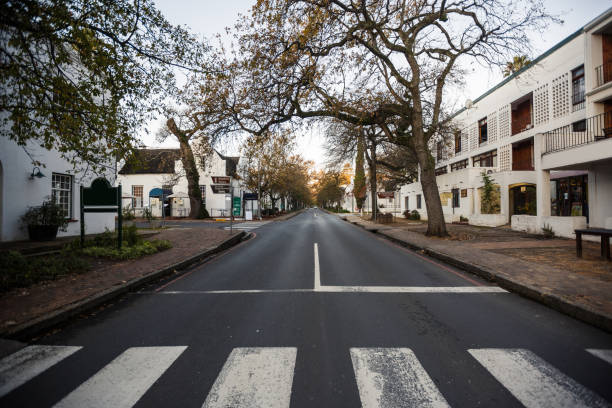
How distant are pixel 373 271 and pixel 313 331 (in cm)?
400

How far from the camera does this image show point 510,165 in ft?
78.9

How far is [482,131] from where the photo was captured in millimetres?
28156

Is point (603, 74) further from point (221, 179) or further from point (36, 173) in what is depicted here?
point (36, 173)

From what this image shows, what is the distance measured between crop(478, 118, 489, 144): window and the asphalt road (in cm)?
2664

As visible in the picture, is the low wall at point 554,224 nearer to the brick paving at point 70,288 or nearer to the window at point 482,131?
the window at point 482,131

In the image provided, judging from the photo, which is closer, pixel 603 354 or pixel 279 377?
pixel 279 377

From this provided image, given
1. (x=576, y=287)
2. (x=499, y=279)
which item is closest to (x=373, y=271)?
(x=499, y=279)

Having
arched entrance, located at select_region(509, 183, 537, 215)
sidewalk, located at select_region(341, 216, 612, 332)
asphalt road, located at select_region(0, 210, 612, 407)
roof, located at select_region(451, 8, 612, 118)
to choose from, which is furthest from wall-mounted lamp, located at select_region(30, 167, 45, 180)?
arched entrance, located at select_region(509, 183, 537, 215)

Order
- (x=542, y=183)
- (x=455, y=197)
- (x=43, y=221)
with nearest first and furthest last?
(x=43, y=221)
(x=542, y=183)
(x=455, y=197)

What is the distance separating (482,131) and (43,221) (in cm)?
3187

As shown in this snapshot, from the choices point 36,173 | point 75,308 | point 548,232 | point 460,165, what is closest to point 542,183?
point 548,232

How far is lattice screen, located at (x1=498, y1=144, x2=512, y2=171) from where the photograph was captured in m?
24.0

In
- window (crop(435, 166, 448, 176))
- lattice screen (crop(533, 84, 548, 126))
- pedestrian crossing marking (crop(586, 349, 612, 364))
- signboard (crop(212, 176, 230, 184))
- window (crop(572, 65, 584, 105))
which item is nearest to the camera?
pedestrian crossing marking (crop(586, 349, 612, 364))

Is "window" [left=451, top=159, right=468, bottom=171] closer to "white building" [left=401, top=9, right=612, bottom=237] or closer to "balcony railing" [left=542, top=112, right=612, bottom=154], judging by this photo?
"white building" [left=401, top=9, right=612, bottom=237]
